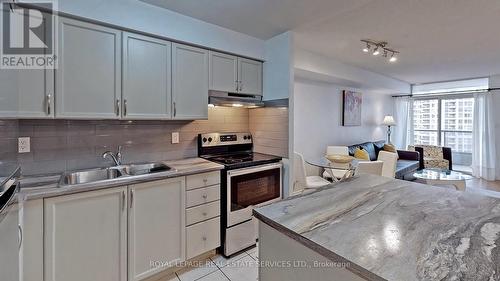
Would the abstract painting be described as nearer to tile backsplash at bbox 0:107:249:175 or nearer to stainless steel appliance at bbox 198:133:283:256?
stainless steel appliance at bbox 198:133:283:256

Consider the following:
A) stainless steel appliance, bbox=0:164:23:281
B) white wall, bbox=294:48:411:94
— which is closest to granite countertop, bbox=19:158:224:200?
stainless steel appliance, bbox=0:164:23:281

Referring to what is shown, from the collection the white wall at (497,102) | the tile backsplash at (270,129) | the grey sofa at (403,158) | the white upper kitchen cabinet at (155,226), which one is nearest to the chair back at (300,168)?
the tile backsplash at (270,129)

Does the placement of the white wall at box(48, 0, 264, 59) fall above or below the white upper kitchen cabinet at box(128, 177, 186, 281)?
above

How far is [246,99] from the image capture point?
2715mm

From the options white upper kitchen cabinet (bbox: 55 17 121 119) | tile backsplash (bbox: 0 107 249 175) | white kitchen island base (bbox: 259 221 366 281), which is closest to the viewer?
white kitchen island base (bbox: 259 221 366 281)

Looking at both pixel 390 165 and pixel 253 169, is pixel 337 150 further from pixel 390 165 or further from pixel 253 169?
pixel 253 169

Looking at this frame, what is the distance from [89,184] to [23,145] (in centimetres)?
73

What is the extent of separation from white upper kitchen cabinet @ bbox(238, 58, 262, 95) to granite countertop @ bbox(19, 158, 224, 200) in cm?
102

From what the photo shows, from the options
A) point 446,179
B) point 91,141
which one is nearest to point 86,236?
point 91,141

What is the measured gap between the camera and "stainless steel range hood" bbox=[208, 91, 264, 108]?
2498 mm

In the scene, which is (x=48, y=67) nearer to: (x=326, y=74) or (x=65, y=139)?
(x=65, y=139)

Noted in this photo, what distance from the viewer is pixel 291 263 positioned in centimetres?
99

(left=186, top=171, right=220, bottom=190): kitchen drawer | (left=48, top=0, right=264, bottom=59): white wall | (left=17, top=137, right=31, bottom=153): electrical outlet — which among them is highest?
(left=48, top=0, right=264, bottom=59): white wall

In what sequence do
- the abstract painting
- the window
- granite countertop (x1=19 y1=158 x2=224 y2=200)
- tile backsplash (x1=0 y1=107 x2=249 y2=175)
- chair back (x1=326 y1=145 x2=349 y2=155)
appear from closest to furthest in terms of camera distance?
1. granite countertop (x1=19 y1=158 x2=224 y2=200)
2. tile backsplash (x1=0 y1=107 x2=249 y2=175)
3. chair back (x1=326 y1=145 x2=349 y2=155)
4. the abstract painting
5. the window
